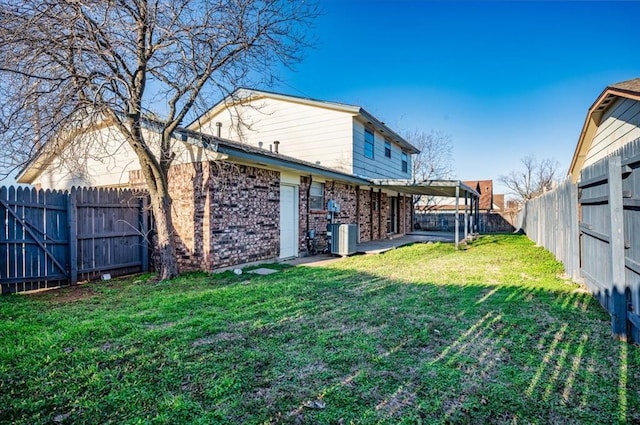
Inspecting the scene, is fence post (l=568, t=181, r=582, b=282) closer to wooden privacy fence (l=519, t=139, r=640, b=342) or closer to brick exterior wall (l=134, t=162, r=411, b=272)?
wooden privacy fence (l=519, t=139, r=640, b=342)

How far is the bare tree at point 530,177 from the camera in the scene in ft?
134

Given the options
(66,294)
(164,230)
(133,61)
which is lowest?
(66,294)

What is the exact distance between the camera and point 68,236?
696 cm

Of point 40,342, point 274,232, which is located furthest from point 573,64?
point 40,342

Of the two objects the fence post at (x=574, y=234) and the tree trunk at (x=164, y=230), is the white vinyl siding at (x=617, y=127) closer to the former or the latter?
the fence post at (x=574, y=234)

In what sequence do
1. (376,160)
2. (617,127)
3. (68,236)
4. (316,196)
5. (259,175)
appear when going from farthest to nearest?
(376,160) → (316,196) → (259,175) → (68,236) → (617,127)

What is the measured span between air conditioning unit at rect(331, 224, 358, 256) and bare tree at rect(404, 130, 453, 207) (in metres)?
20.5

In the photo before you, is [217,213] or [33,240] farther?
[217,213]

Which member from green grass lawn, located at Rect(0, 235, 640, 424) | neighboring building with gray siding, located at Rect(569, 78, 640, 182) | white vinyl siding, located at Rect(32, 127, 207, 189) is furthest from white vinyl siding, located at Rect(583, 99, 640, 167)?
Result: white vinyl siding, located at Rect(32, 127, 207, 189)

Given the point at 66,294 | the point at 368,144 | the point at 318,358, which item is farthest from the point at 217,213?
the point at 368,144

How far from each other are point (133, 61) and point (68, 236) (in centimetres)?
378

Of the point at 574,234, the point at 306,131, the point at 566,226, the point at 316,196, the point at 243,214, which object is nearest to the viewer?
the point at 574,234

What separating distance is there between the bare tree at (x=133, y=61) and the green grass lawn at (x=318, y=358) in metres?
3.01

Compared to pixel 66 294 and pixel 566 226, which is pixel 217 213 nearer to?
pixel 66 294
